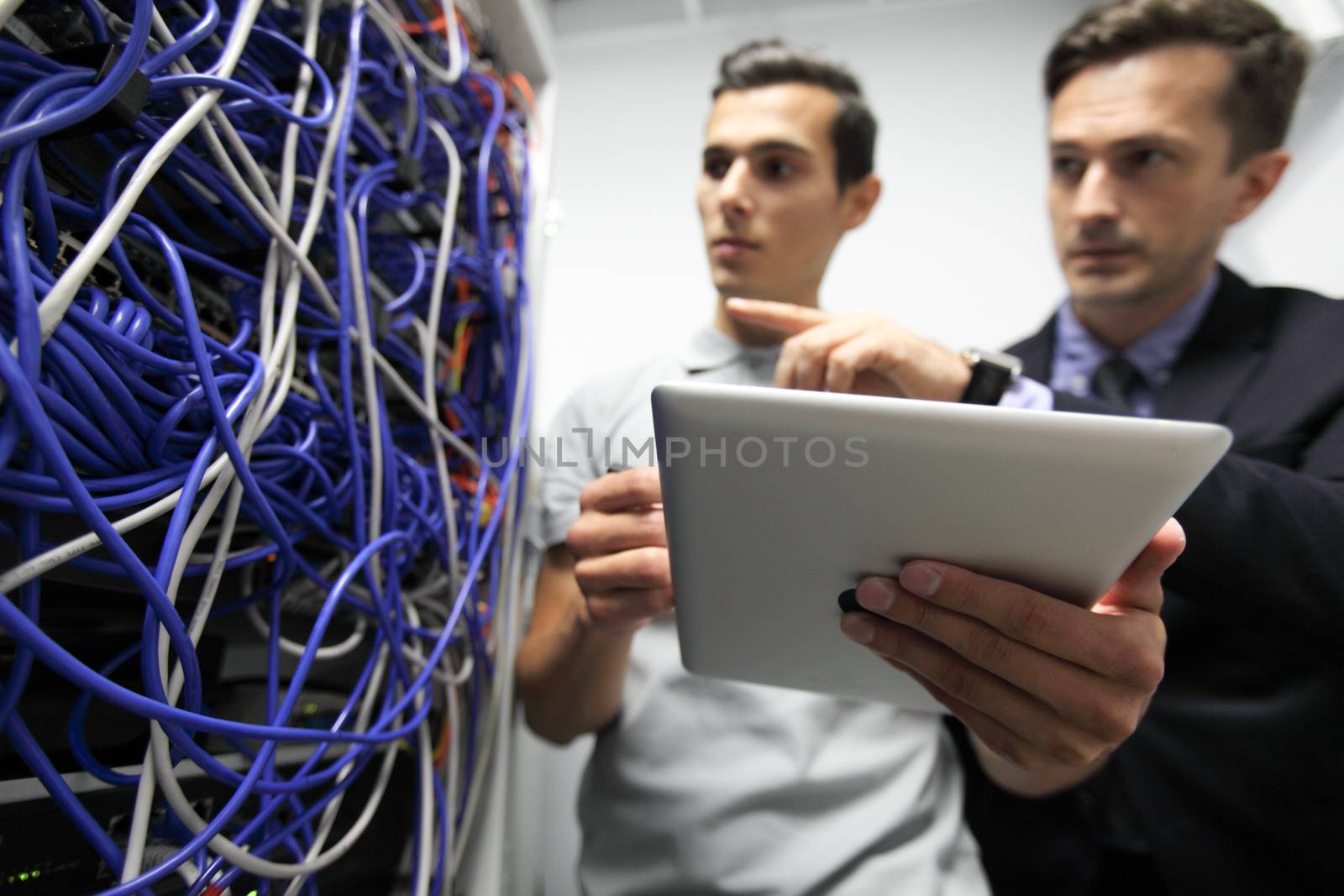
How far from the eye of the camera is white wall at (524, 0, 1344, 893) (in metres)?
1.24

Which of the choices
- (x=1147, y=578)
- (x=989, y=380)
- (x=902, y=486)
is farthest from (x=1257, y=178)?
(x=902, y=486)

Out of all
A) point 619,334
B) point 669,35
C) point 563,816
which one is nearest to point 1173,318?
point 619,334

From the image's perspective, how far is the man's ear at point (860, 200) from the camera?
0.89m

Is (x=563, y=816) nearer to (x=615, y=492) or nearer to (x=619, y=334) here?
(x=615, y=492)

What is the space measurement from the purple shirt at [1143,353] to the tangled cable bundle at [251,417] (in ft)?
2.44

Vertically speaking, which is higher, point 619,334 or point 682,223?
point 682,223

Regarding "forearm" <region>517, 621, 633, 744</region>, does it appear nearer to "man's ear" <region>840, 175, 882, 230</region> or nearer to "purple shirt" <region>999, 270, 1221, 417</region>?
"purple shirt" <region>999, 270, 1221, 417</region>

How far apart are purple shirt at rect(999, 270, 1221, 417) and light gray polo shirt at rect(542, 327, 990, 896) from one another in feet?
1.64

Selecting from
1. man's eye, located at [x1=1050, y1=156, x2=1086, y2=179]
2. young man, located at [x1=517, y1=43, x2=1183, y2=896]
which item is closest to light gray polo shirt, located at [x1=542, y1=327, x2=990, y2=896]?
young man, located at [x1=517, y1=43, x2=1183, y2=896]

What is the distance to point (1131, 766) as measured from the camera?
650 millimetres

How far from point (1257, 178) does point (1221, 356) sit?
12.6 inches

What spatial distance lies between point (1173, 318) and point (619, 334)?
3.24 ft

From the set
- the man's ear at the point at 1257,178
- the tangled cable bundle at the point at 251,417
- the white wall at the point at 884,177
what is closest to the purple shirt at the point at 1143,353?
the man's ear at the point at 1257,178

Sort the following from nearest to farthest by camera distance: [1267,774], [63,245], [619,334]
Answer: [63,245] → [1267,774] → [619,334]
